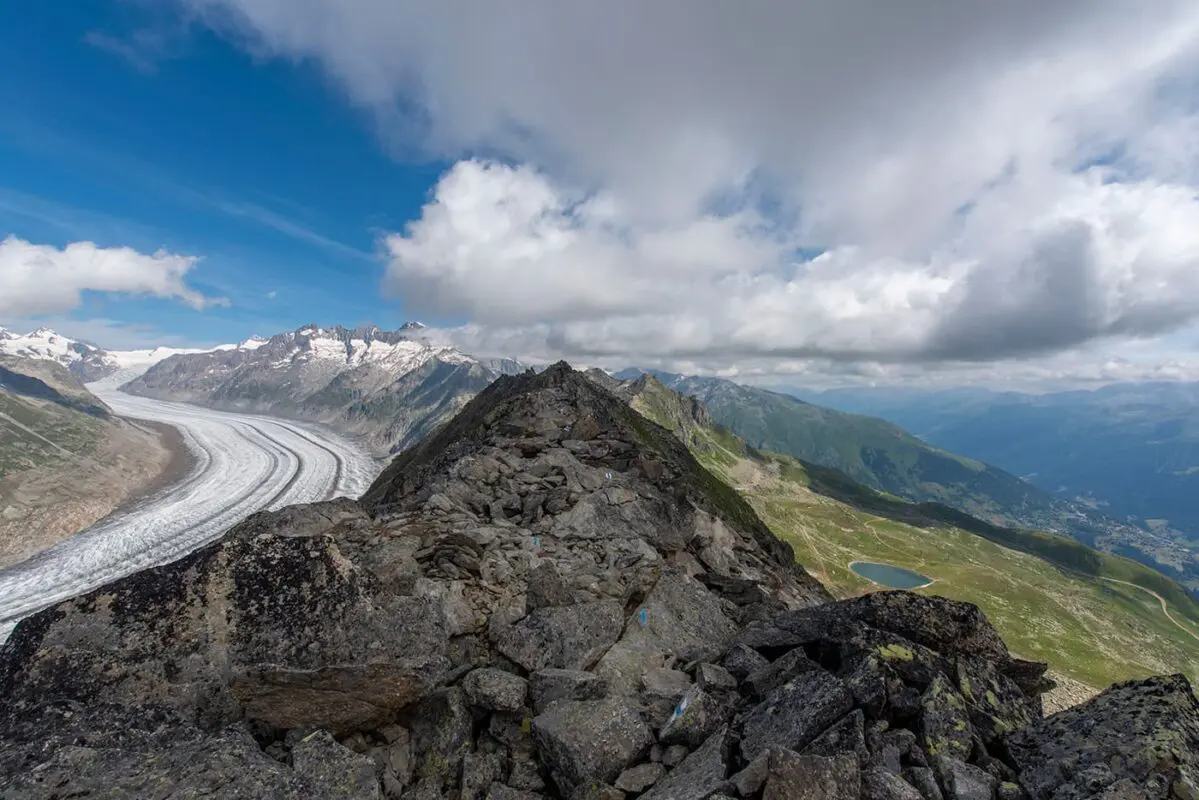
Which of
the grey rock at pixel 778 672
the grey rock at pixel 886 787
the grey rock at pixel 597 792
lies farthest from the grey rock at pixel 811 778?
the grey rock at pixel 778 672

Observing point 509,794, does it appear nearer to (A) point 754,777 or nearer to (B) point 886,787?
(A) point 754,777

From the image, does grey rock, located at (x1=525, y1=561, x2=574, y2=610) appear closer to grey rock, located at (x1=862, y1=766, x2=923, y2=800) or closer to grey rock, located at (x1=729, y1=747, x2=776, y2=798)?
grey rock, located at (x1=729, y1=747, x2=776, y2=798)

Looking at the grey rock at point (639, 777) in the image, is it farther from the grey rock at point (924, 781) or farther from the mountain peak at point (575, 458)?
the mountain peak at point (575, 458)

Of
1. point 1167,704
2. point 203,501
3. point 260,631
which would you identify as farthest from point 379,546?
point 203,501

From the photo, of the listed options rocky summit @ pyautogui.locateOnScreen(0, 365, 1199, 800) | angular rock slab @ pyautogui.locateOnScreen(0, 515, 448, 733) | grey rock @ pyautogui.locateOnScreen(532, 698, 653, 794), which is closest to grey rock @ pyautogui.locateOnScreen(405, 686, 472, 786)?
rocky summit @ pyautogui.locateOnScreen(0, 365, 1199, 800)

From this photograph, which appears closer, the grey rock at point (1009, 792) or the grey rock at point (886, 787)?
the grey rock at point (886, 787)

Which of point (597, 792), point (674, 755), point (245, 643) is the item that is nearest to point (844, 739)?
point (674, 755)
